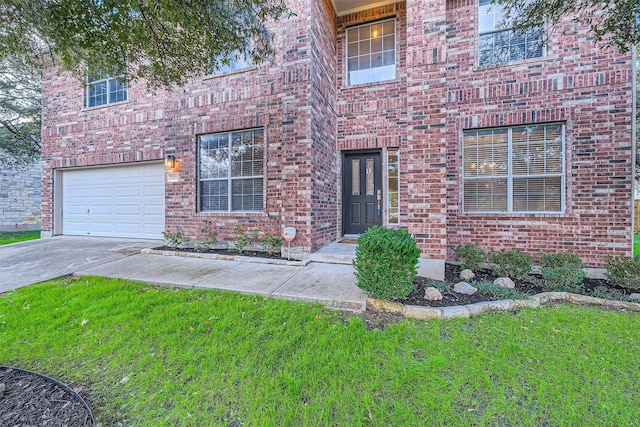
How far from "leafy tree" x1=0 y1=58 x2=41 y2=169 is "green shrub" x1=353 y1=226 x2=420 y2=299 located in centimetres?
1305

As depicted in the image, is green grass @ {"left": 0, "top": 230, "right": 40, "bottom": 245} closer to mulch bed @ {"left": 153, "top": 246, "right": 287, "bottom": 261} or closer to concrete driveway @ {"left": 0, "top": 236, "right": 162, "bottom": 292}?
concrete driveway @ {"left": 0, "top": 236, "right": 162, "bottom": 292}

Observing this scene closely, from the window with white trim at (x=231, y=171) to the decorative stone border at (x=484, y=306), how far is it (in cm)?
357

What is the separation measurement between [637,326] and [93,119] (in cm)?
1119

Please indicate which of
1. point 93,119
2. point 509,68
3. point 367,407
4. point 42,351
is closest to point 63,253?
point 93,119

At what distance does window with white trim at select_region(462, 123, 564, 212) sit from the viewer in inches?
195

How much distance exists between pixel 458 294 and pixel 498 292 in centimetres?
48

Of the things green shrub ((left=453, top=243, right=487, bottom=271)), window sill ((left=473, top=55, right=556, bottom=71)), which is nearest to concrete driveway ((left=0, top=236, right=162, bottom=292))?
green shrub ((left=453, top=243, right=487, bottom=271))

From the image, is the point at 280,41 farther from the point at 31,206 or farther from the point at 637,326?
the point at 31,206

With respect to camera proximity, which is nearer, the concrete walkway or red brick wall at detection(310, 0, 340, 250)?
the concrete walkway

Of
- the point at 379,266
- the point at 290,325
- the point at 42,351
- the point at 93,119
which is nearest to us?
the point at 42,351

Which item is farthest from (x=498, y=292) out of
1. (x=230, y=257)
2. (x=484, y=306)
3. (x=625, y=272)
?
(x=230, y=257)

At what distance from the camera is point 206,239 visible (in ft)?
19.5

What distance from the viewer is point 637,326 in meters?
2.70

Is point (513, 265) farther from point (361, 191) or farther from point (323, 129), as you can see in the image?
point (323, 129)
